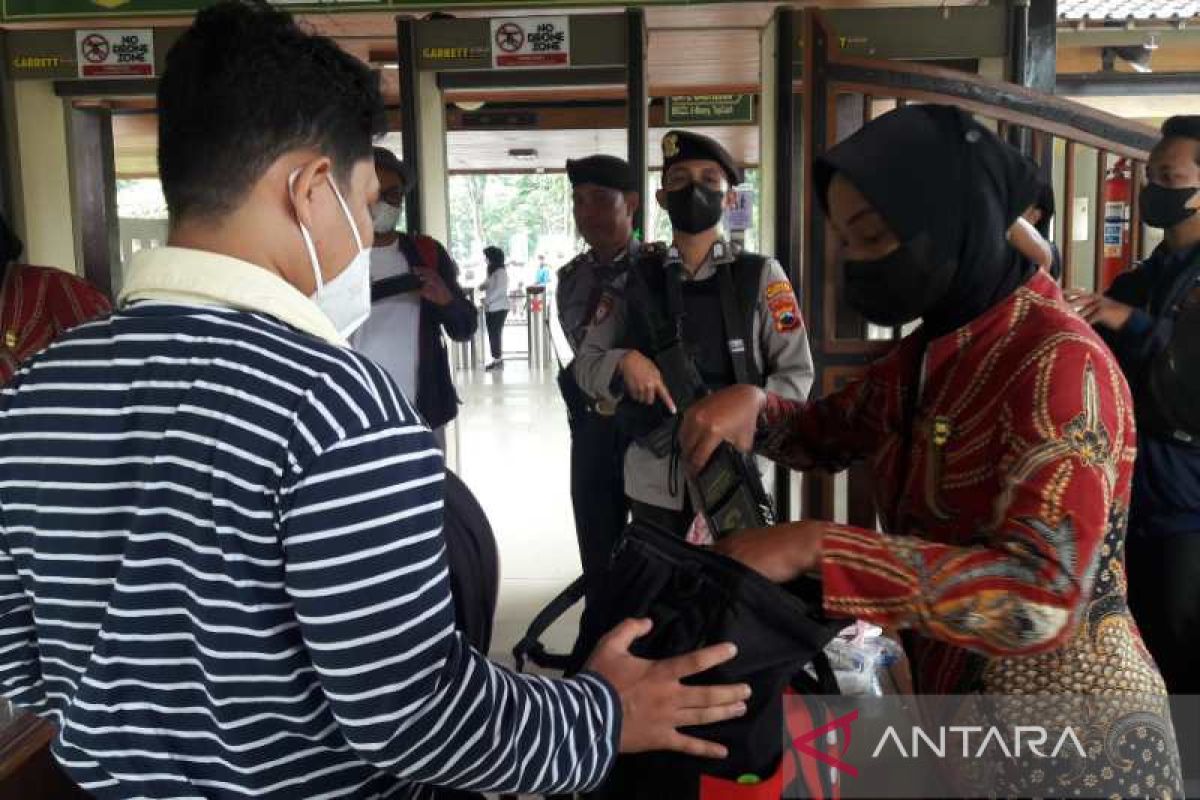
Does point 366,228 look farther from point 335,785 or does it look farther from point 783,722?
point 783,722

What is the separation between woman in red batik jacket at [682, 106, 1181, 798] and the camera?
987 millimetres

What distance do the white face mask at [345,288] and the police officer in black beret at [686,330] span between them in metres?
1.46

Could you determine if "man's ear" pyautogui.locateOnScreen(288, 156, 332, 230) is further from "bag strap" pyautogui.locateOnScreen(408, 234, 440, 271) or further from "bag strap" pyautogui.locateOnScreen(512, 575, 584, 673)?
"bag strap" pyautogui.locateOnScreen(408, 234, 440, 271)

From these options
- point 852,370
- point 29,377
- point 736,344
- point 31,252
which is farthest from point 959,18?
point 31,252

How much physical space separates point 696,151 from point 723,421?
5.15 ft

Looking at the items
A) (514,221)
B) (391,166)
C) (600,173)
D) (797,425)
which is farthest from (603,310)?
(514,221)

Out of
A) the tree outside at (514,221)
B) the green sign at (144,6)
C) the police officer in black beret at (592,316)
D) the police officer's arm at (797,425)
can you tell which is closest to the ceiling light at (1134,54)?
the green sign at (144,6)

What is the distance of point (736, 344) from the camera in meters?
2.65

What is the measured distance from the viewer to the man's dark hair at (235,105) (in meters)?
0.92

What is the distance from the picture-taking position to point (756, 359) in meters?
2.68

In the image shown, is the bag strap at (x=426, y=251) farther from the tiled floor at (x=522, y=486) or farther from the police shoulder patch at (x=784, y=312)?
the police shoulder patch at (x=784, y=312)

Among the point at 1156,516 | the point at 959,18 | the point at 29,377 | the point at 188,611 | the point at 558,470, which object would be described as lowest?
the point at 558,470

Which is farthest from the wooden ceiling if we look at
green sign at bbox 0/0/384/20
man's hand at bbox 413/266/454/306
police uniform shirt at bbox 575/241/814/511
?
police uniform shirt at bbox 575/241/814/511

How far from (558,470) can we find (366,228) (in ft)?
18.1
